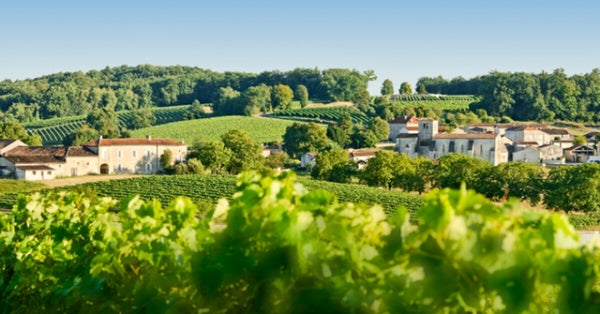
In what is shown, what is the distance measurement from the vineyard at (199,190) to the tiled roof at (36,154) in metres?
11.0

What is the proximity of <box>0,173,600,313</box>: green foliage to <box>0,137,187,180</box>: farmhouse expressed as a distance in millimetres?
56183

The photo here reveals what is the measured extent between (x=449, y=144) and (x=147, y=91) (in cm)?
8546

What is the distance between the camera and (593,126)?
10238 cm

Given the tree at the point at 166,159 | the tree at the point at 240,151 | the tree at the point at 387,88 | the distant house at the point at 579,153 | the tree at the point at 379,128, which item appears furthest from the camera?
the tree at the point at 387,88

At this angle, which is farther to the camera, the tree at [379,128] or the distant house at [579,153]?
the tree at [379,128]

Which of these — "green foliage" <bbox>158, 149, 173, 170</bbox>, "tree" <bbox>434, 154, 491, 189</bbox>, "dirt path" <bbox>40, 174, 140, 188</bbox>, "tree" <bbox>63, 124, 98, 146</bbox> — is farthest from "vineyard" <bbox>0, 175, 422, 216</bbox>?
"tree" <bbox>63, 124, 98, 146</bbox>

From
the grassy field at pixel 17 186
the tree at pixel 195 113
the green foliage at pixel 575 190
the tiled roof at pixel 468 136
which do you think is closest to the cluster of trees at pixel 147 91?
the tree at pixel 195 113

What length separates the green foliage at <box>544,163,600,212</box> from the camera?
42.5 meters

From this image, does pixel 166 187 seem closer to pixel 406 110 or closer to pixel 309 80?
pixel 406 110

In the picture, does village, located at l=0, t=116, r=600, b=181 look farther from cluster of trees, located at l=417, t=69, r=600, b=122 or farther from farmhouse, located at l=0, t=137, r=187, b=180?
cluster of trees, located at l=417, t=69, r=600, b=122

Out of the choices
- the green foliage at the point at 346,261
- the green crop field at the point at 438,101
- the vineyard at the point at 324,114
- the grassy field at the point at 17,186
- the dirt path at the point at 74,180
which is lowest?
the dirt path at the point at 74,180

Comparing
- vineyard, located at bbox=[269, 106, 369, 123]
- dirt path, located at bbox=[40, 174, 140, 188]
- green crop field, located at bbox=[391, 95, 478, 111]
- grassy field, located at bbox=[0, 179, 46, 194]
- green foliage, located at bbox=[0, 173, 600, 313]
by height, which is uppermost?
green foliage, located at bbox=[0, 173, 600, 313]

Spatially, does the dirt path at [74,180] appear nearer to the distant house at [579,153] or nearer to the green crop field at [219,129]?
the green crop field at [219,129]

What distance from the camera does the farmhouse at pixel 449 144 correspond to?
224 ft
